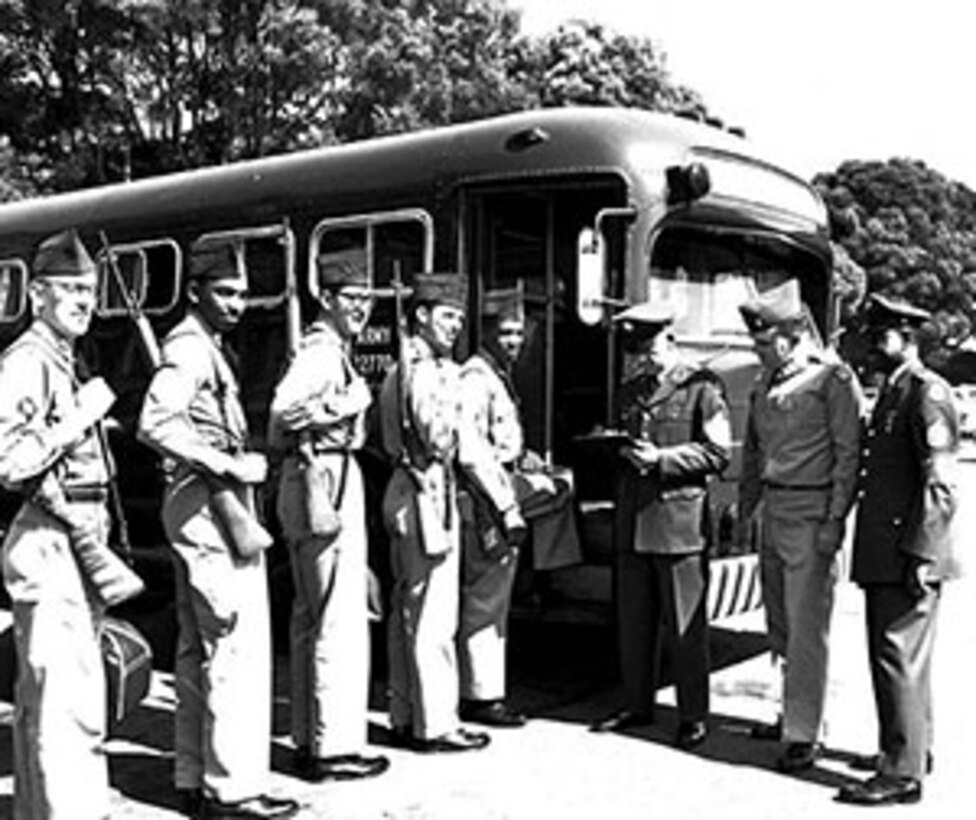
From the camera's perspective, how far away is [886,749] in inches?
199

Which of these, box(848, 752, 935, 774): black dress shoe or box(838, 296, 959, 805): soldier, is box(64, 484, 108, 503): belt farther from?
box(848, 752, 935, 774): black dress shoe

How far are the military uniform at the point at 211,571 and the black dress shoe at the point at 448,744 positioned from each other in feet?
3.34

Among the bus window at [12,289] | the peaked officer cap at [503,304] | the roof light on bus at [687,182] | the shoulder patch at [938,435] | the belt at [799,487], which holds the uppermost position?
the roof light on bus at [687,182]

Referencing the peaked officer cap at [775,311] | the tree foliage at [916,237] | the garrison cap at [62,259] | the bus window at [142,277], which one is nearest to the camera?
the garrison cap at [62,259]

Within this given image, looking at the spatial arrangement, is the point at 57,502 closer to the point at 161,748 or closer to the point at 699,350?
the point at 161,748

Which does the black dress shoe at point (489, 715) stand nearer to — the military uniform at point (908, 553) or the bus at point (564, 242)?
the bus at point (564, 242)

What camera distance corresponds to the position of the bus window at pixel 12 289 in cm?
989

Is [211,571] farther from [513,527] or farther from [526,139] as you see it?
[526,139]

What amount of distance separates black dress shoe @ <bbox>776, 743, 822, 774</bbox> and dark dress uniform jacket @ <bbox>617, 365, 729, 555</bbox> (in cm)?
98

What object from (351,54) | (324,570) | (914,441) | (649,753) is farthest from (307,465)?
(351,54)

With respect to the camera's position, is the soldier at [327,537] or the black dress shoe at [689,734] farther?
the black dress shoe at [689,734]

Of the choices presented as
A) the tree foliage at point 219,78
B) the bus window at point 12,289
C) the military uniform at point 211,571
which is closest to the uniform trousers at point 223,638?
the military uniform at point 211,571

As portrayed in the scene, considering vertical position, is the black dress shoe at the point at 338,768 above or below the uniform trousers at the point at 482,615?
below

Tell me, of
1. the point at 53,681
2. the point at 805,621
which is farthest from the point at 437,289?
the point at 53,681
